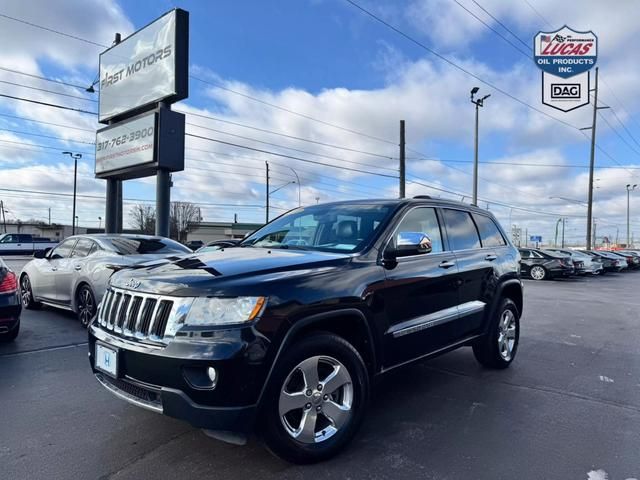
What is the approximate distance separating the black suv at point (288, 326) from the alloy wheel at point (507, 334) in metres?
1.18

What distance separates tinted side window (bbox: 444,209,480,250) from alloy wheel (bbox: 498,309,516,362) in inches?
38.4

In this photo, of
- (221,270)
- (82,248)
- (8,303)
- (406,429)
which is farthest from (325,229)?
(82,248)

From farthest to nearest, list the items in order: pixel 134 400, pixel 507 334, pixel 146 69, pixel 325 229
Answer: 1. pixel 146 69
2. pixel 507 334
3. pixel 325 229
4. pixel 134 400

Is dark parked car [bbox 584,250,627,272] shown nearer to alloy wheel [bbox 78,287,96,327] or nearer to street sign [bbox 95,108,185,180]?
street sign [bbox 95,108,185,180]

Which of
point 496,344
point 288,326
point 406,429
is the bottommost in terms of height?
point 406,429

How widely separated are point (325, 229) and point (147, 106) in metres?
14.1

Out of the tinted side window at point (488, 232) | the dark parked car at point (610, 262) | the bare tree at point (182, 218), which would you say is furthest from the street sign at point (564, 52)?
the bare tree at point (182, 218)

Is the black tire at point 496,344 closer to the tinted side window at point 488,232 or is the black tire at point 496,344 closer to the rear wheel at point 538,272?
the tinted side window at point 488,232

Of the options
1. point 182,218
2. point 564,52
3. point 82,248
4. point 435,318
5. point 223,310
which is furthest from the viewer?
point 182,218

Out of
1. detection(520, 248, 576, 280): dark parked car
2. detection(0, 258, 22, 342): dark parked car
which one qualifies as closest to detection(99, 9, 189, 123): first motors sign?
detection(0, 258, 22, 342): dark parked car

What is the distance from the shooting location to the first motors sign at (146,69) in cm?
1455

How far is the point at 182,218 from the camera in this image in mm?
70250

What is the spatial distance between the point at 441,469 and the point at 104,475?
6.78 feet

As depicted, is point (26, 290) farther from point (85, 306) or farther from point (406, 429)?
point (406, 429)
